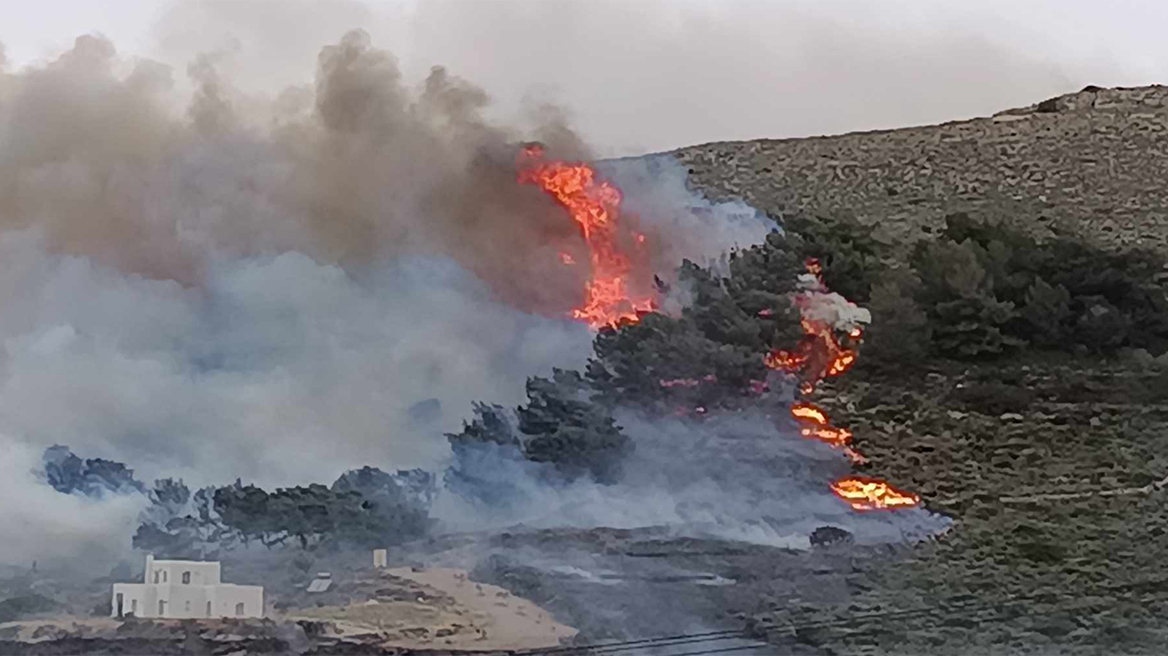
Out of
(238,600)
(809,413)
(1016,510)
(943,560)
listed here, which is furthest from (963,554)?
(238,600)

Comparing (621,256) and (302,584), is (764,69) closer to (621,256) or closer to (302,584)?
(621,256)

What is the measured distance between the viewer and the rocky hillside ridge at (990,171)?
10008 millimetres

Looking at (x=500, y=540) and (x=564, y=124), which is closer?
(x=500, y=540)

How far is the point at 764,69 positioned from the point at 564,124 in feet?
5.63

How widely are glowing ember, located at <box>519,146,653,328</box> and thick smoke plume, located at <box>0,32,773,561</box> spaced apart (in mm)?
120

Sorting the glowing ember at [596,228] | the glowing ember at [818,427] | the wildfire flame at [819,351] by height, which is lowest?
the glowing ember at [818,427]

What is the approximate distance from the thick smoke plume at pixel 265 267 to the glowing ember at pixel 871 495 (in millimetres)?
2072

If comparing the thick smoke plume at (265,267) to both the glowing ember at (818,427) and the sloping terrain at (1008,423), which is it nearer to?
the sloping terrain at (1008,423)

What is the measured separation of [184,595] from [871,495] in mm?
5076

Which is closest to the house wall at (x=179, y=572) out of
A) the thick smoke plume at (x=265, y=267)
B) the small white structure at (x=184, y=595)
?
the small white structure at (x=184, y=595)

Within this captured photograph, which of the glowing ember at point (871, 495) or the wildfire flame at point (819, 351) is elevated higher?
the wildfire flame at point (819, 351)

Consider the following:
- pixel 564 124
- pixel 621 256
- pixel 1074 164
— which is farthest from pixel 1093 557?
pixel 564 124

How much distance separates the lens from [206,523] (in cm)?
920

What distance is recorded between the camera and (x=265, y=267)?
958 cm
